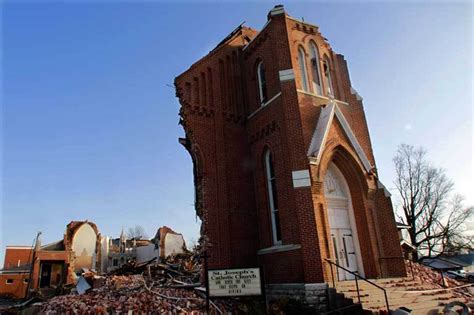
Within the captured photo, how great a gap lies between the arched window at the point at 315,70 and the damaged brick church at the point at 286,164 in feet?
0.15

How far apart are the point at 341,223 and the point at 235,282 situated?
5.67 meters

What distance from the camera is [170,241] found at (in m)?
41.2

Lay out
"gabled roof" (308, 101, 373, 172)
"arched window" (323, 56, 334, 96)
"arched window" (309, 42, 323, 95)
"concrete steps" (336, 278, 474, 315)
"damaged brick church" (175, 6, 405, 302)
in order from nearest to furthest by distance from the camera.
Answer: "concrete steps" (336, 278, 474, 315)
"damaged brick church" (175, 6, 405, 302)
"gabled roof" (308, 101, 373, 172)
"arched window" (309, 42, 323, 95)
"arched window" (323, 56, 334, 96)

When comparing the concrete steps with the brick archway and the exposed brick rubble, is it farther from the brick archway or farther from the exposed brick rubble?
the exposed brick rubble

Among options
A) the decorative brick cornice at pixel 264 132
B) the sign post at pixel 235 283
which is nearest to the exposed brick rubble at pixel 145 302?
the sign post at pixel 235 283

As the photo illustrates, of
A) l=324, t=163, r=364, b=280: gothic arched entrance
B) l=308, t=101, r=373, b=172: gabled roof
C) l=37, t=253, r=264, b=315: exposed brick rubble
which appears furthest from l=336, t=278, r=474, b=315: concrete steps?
l=308, t=101, r=373, b=172: gabled roof

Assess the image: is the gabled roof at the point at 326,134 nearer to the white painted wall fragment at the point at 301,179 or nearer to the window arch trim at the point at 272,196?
the white painted wall fragment at the point at 301,179

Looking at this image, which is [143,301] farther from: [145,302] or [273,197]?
[273,197]

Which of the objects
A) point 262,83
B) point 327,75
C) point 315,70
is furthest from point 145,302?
point 327,75

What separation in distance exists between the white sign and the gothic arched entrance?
4025 mm

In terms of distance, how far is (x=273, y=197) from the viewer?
13930mm

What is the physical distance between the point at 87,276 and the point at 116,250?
4109cm

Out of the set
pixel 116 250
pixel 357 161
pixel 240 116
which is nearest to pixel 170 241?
pixel 116 250

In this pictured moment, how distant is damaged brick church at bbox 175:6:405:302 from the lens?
12289mm
